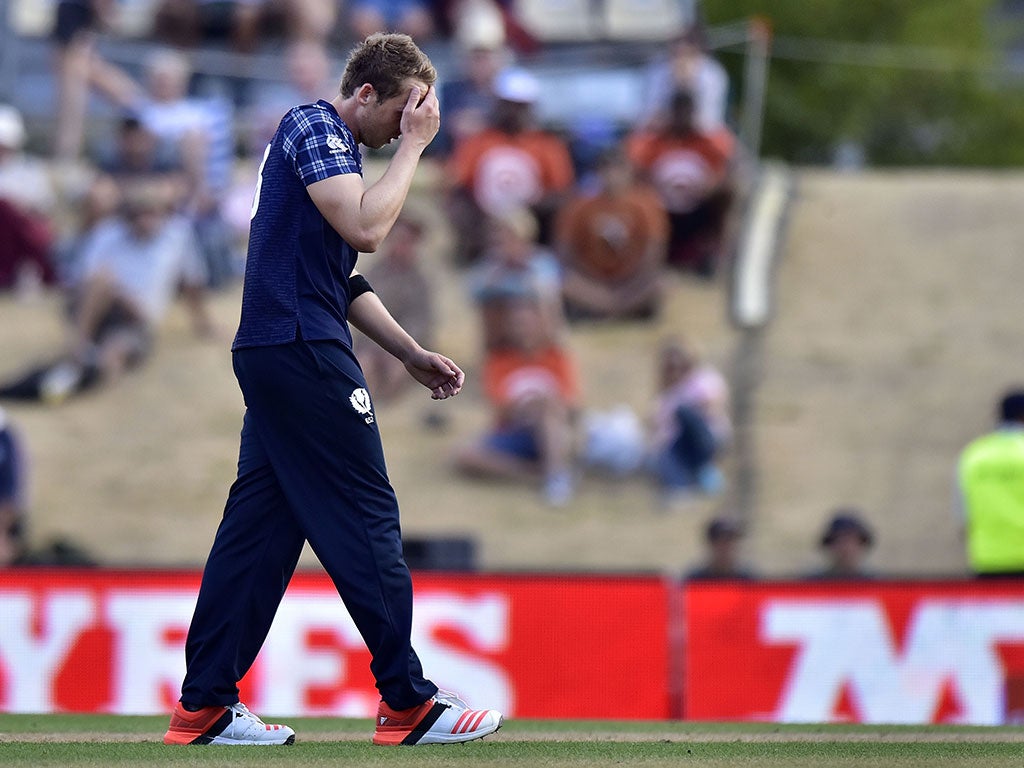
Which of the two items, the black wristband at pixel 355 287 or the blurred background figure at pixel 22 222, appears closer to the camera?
the black wristband at pixel 355 287

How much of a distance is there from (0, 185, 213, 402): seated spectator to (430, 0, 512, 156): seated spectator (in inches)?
110

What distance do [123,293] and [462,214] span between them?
334 centimetres

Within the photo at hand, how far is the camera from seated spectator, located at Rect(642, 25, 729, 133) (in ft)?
54.2

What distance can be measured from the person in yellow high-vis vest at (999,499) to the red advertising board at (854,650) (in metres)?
0.24

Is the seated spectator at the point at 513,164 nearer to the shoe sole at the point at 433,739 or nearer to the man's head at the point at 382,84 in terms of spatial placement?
the man's head at the point at 382,84

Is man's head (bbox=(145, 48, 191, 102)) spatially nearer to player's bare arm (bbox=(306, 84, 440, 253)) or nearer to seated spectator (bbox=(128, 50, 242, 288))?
seated spectator (bbox=(128, 50, 242, 288))

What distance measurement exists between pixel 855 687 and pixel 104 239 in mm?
8743

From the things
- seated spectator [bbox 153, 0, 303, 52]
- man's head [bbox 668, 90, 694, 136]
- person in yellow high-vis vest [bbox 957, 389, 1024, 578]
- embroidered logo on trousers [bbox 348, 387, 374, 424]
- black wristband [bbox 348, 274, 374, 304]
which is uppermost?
seated spectator [bbox 153, 0, 303, 52]

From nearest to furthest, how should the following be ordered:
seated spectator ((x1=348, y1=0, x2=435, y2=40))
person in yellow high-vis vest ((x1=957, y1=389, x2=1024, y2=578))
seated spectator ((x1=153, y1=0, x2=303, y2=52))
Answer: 1. person in yellow high-vis vest ((x1=957, y1=389, x2=1024, y2=578))
2. seated spectator ((x1=348, y1=0, x2=435, y2=40))
3. seated spectator ((x1=153, y1=0, x2=303, y2=52))

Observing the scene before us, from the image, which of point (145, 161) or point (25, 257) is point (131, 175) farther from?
point (25, 257)

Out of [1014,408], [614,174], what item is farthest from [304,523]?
[614,174]

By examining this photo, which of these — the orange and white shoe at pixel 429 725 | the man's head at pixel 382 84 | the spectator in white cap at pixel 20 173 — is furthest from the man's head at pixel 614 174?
the orange and white shoe at pixel 429 725

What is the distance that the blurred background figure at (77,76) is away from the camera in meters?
17.9

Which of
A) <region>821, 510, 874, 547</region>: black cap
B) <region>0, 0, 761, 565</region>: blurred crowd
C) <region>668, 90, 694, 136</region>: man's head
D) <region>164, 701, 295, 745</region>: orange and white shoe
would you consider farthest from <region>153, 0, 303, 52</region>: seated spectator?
<region>164, 701, 295, 745</region>: orange and white shoe
